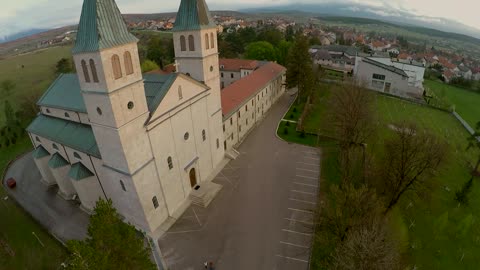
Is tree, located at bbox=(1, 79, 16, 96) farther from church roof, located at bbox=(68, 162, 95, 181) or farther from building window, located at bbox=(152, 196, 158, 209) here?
building window, located at bbox=(152, 196, 158, 209)

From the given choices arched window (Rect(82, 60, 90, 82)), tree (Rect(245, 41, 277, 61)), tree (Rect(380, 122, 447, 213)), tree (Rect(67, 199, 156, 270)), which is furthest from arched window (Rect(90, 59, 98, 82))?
tree (Rect(245, 41, 277, 61))

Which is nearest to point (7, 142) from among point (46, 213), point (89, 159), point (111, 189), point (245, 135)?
point (46, 213)

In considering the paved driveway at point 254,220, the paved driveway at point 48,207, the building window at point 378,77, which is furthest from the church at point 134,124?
the building window at point 378,77

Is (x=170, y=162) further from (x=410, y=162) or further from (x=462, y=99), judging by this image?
(x=462, y=99)

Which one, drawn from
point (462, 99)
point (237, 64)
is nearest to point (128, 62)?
point (237, 64)

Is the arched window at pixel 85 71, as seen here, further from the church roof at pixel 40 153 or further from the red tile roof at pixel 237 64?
the red tile roof at pixel 237 64

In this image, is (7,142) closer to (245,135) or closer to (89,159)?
(89,159)
